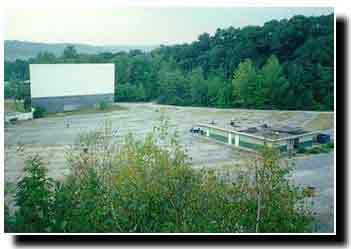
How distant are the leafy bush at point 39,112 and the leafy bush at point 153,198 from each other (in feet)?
0.91

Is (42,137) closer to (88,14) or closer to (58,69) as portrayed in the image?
(58,69)

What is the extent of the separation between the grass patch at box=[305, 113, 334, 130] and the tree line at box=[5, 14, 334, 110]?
0.16ft

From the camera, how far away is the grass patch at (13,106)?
12.2 feet

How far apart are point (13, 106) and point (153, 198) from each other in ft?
3.44

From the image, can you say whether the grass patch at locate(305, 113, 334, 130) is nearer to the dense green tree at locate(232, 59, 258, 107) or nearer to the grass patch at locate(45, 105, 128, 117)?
the dense green tree at locate(232, 59, 258, 107)

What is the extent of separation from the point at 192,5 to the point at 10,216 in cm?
174

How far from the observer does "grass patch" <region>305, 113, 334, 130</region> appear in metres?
3.68

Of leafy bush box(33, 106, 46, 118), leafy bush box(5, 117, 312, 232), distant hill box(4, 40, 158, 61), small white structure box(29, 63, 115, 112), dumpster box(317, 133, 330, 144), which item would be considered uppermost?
distant hill box(4, 40, 158, 61)

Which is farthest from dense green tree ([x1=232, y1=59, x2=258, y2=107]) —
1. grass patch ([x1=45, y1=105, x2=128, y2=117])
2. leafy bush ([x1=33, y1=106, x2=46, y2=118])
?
leafy bush ([x1=33, y1=106, x2=46, y2=118])

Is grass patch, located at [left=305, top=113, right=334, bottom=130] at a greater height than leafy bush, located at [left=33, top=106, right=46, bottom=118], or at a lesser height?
lesser

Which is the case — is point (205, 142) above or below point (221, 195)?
above

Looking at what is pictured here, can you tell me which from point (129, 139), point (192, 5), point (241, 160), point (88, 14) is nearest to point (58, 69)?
point (88, 14)

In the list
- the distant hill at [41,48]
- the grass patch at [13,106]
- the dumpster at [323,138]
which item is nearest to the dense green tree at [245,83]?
the dumpster at [323,138]

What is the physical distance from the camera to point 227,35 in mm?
3750
